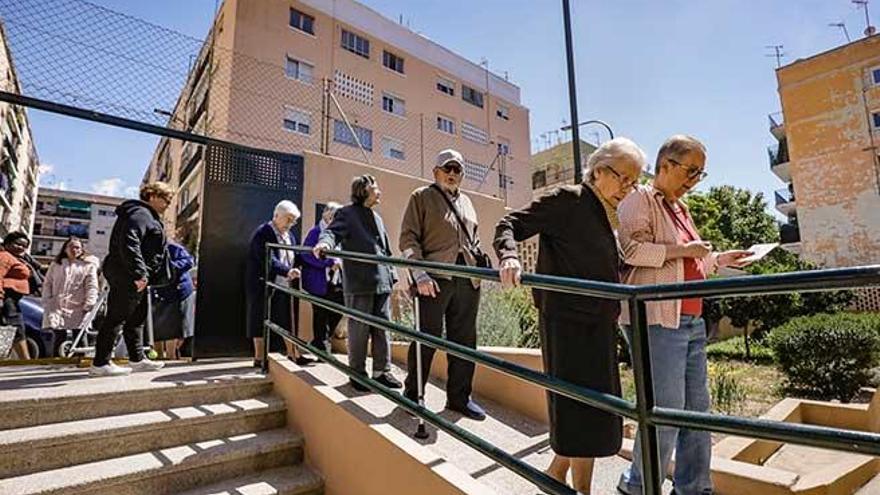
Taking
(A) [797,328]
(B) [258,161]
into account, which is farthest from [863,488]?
(B) [258,161]

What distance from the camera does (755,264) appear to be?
8703mm

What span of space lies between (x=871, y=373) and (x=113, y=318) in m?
7.95

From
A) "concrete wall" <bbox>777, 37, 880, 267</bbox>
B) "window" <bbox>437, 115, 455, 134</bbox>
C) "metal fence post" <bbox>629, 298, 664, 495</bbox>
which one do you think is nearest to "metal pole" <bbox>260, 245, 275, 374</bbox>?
"metal fence post" <bbox>629, 298, 664, 495</bbox>

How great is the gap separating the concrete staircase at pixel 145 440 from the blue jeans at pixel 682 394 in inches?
67.1

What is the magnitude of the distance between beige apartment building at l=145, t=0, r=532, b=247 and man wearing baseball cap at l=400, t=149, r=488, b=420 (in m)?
5.49

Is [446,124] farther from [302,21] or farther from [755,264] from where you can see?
[755,264]

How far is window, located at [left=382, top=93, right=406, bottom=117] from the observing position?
2217cm

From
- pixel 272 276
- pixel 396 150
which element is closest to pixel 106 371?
pixel 272 276

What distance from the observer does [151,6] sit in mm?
5184

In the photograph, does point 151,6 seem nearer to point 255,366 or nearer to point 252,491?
point 255,366

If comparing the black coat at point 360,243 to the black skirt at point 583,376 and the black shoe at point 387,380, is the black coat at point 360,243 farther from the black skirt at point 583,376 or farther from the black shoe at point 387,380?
the black skirt at point 583,376

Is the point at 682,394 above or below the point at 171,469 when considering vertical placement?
above

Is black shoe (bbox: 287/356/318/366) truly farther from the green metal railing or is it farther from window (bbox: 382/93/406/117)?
window (bbox: 382/93/406/117)

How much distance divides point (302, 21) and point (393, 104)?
5.36m
